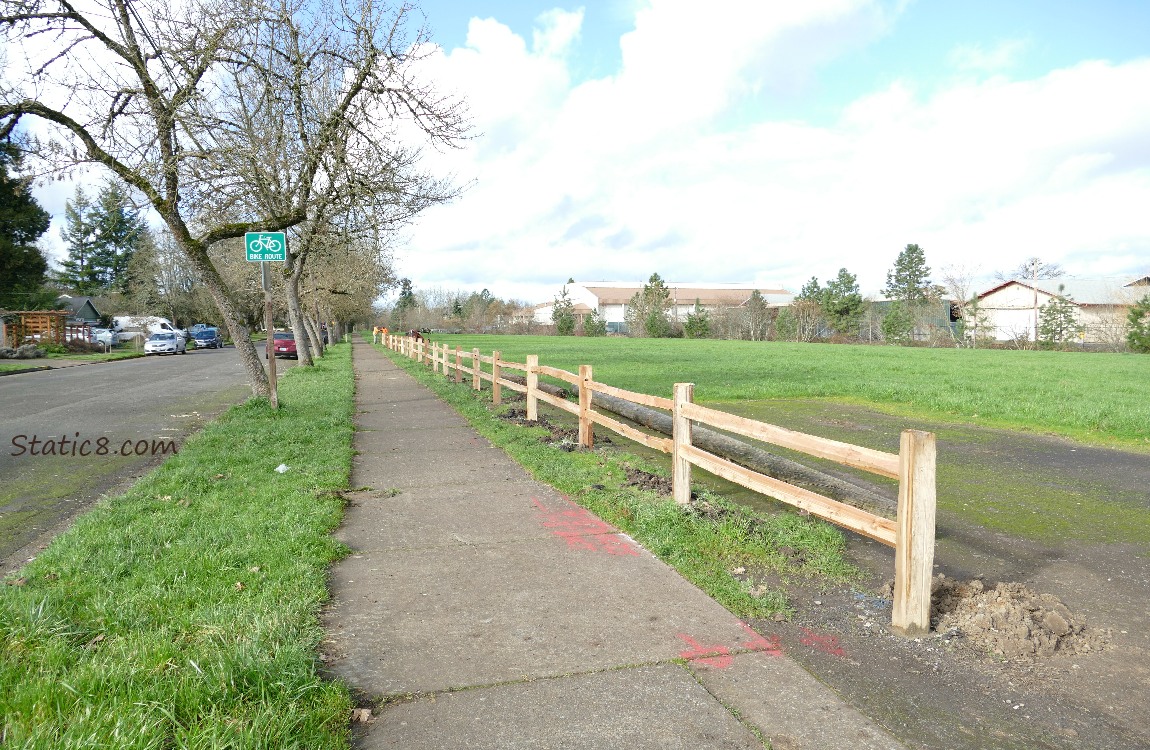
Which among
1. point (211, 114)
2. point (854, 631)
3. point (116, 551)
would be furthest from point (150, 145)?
point (854, 631)

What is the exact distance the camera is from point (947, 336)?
5356cm

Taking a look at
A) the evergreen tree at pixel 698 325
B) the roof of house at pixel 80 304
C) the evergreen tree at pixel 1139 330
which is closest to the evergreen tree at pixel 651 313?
the evergreen tree at pixel 698 325

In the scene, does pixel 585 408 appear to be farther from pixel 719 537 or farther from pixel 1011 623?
pixel 1011 623

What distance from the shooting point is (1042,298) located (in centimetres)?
6650

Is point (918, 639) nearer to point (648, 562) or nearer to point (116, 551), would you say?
point (648, 562)

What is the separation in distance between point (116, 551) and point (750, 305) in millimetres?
67790

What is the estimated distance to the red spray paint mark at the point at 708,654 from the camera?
3514 mm

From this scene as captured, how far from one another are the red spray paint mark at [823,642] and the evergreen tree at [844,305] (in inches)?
2681

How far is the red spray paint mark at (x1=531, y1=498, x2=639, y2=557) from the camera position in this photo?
5.32 metres

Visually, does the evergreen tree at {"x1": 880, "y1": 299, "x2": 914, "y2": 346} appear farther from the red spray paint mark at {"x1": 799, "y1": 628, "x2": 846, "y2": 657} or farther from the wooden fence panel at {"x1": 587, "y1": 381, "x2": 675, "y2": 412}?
the red spray paint mark at {"x1": 799, "y1": 628, "x2": 846, "y2": 657}

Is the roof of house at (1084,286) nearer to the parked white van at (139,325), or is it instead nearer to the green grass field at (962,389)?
the green grass field at (962,389)

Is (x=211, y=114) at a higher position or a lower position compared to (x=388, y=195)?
higher

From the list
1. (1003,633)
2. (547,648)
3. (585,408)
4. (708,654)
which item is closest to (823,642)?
(708,654)

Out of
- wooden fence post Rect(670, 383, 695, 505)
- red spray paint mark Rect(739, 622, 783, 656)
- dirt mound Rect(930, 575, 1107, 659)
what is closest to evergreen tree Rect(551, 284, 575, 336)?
wooden fence post Rect(670, 383, 695, 505)
